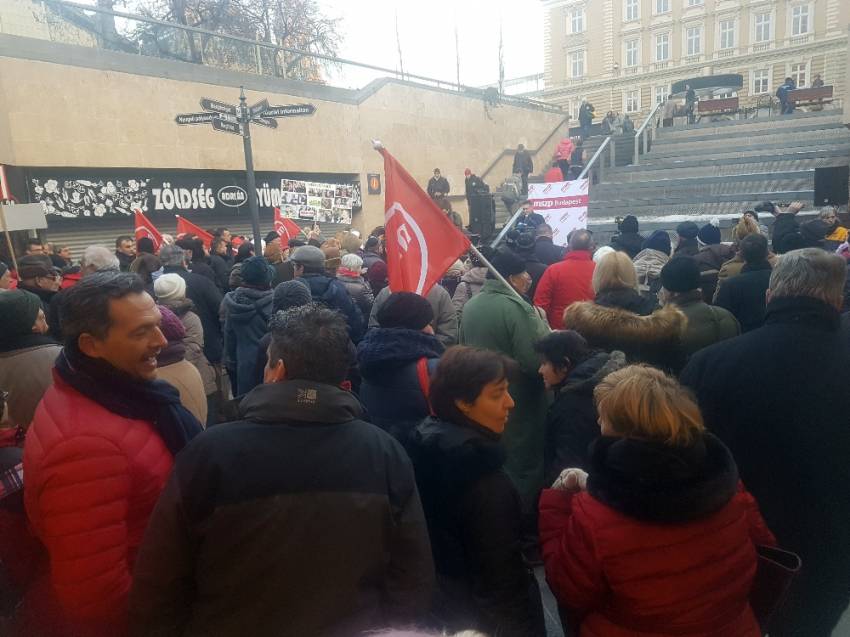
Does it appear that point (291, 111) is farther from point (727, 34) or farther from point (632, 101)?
point (727, 34)

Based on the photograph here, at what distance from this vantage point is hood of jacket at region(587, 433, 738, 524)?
66.2 inches

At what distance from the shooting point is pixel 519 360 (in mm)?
3516

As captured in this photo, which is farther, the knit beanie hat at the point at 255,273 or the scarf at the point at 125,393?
the knit beanie hat at the point at 255,273

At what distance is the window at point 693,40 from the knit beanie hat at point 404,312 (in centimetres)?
5208

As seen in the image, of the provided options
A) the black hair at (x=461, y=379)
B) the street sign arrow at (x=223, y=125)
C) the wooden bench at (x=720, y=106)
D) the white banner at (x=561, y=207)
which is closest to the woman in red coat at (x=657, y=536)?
the black hair at (x=461, y=379)

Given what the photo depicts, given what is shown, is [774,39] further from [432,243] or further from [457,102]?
[432,243]

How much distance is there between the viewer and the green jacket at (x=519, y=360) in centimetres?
334

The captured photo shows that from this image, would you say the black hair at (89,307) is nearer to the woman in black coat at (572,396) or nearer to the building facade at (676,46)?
the woman in black coat at (572,396)

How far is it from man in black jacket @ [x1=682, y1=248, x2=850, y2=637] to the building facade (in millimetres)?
45889

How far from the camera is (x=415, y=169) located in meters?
19.8

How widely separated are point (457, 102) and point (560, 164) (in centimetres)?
516

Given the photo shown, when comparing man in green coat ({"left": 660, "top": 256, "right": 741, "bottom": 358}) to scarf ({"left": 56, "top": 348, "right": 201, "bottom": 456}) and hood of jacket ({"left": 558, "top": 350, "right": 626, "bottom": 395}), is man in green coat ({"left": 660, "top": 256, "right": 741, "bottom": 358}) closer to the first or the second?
hood of jacket ({"left": 558, "top": 350, "right": 626, "bottom": 395})

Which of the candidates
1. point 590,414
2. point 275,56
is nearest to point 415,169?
point 275,56

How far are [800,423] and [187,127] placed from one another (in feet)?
46.4
